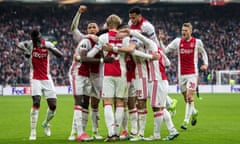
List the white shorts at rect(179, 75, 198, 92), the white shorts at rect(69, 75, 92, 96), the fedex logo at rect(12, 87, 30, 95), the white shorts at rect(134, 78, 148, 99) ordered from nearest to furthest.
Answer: the white shorts at rect(134, 78, 148, 99), the white shorts at rect(69, 75, 92, 96), the white shorts at rect(179, 75, 198, 92), the fedex logo at rect(12, 87, 30, 95)

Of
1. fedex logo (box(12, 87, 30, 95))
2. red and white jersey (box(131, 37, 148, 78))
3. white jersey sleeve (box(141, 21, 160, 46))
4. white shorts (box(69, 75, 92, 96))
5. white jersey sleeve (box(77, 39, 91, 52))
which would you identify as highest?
white jersey sleeve (box(141, 21, 160, 46))

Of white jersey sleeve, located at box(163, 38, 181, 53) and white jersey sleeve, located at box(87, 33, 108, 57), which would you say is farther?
white jersey sleeve, located at box(163, 38, 181, 53)

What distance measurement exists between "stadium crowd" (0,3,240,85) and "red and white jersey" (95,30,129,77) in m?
42.4

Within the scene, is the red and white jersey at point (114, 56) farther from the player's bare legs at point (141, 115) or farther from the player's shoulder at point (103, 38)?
the player's bare legs at point (141, 115)

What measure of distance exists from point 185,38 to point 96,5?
44948 millimetres

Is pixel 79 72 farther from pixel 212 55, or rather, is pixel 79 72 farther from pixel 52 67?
pixel 212 55

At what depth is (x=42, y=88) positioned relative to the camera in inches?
587

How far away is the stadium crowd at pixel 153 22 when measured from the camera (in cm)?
5819

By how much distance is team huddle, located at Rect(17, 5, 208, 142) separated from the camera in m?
12.6

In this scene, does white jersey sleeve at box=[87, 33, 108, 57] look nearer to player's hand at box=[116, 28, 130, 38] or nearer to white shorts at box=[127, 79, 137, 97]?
player's hand at box=[116, 28, 130, 38]

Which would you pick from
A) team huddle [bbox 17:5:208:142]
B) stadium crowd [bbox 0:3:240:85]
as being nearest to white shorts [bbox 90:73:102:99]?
team huddle [bbox 17:5:208:142]

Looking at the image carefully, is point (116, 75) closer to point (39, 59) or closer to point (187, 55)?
point (39, 59)

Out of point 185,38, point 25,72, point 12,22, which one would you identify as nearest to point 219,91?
point 25,72

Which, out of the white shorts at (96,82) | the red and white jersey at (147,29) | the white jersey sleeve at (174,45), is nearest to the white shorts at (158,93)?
the red and white jersey at (147,29)
